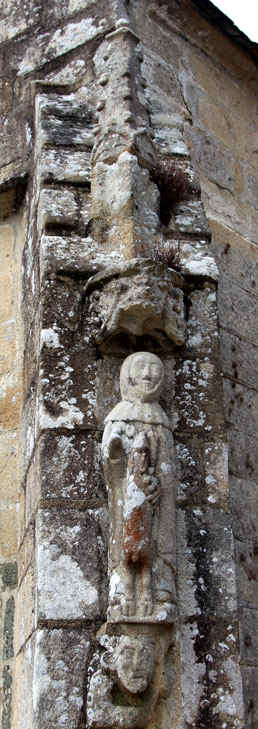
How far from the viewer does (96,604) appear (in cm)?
377

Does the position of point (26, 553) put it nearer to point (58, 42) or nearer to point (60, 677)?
point (60, 677)

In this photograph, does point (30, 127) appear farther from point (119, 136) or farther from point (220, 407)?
point (220, 407)

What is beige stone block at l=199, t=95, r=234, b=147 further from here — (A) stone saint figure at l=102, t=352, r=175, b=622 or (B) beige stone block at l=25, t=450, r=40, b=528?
(B) beige stone block at l=25, t=450, r=40, b=528

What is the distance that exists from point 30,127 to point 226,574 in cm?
263

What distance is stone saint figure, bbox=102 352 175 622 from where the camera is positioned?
12.0 ft

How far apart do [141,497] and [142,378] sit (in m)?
0.52

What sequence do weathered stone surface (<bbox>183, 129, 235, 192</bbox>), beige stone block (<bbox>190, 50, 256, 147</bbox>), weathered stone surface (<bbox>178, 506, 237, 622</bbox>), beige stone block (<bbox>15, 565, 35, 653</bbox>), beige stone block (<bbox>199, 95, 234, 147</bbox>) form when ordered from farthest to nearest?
beige stone block (<bbox>190, 50, 256, 147</bbox>) < beige stone block (<bbox>199, 95, 234, 147</bbox>) < weathered stone surface (<bbox>183, 129, 235, 192</bbox>) < beige stone block (<bbox>15, 565, 35, 653</bbox>) < weathered stone surface (<bbox>178, 506, 237, 622</bbox>)

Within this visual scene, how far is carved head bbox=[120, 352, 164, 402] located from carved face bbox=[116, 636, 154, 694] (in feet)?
3.12

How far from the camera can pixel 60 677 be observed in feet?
11.9

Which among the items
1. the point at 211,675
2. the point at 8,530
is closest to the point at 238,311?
the point at 8,530

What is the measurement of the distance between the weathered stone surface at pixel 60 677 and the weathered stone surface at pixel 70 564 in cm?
8

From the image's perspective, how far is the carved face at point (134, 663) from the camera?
3.57 meters

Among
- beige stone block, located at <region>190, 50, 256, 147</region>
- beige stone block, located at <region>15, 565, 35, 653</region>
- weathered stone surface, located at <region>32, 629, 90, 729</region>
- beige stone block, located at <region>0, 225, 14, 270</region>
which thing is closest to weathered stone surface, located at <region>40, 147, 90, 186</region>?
beige stone block, located at <region>0, 225, 14, 270</region>

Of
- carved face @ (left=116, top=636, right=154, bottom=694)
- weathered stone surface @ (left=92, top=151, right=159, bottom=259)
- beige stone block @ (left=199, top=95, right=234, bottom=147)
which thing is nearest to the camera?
carved face @ (left=116, top=636, right=154, bottom=694)
